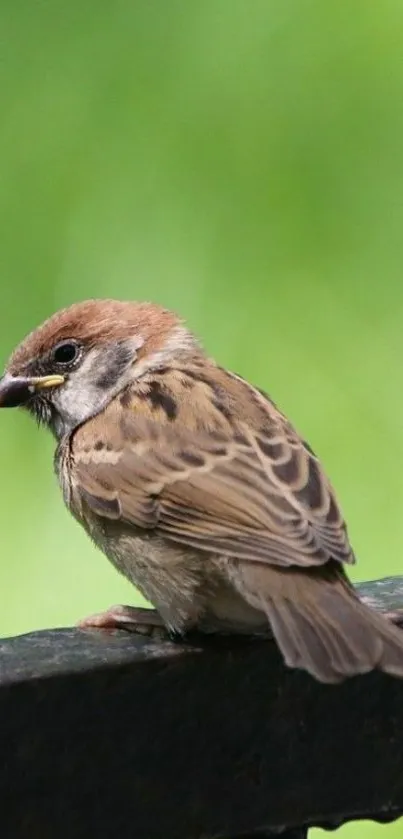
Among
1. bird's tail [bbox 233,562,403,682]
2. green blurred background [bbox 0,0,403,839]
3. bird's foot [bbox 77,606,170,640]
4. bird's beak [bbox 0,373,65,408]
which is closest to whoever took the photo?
bird's tail [bbox 233,562,403,682]

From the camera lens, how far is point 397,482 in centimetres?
264

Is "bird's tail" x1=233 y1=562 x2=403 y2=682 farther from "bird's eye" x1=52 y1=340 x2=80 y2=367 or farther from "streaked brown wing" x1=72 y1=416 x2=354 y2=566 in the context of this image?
"bird's eye" x1=52 y1=340 x2=80 y2=367

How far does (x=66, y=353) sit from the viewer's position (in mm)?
2584

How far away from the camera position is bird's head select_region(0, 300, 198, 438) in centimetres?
254

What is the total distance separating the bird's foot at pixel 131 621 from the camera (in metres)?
1.88

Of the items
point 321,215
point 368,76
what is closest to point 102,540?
point 321,215

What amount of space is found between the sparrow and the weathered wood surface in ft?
0.16

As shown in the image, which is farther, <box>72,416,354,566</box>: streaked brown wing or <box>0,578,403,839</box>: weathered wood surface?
<box>72,416,354,566</box>: streaked brown wing

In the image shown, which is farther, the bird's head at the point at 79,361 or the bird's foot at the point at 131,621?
the bird's head at the point at 79,361

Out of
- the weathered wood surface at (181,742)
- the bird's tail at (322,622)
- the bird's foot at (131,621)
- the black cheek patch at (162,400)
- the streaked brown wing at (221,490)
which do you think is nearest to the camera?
the weathered wood surface at (181,742)

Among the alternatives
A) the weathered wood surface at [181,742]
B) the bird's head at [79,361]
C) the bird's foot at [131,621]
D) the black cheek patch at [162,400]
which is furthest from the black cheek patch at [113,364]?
the weathered wood surface at [181,742]

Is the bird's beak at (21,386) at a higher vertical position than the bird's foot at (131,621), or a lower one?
higher

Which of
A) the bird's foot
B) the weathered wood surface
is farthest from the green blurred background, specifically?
the weathered wood surface

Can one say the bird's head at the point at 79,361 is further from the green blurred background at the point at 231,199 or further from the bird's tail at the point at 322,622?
the bird's tail at the point at 322,622
